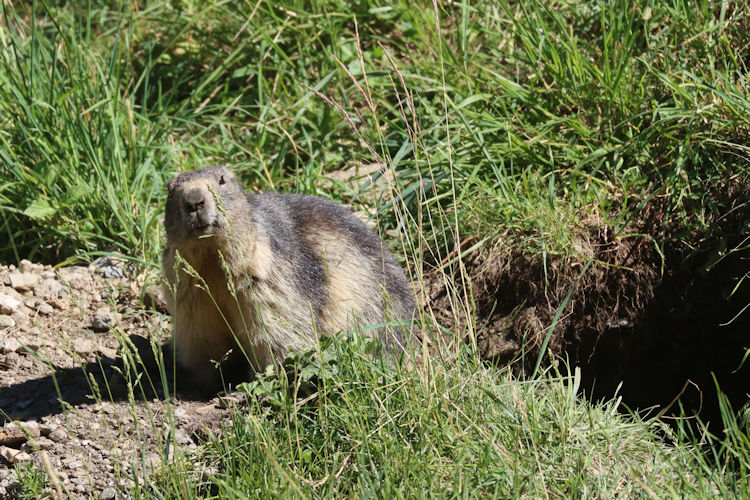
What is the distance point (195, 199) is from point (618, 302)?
2637 mm

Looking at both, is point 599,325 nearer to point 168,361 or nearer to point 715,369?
point 715,369

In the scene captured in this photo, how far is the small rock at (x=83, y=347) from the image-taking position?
173 inches

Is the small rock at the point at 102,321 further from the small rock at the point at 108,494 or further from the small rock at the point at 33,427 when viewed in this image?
the small rock at the point at 108,494

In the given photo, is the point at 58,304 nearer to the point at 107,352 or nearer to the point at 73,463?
the point at 107,352

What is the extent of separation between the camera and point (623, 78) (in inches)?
193

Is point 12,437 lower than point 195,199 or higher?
lower

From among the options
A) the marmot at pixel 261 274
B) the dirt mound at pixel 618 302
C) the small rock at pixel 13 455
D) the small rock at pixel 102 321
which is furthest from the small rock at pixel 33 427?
the dirt mound at pixel 618 302

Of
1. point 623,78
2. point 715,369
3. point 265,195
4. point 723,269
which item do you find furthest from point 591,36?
point 265,195

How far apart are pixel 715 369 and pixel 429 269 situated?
1.87 m

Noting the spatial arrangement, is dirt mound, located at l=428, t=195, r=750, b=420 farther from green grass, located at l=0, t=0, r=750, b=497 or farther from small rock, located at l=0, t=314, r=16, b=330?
small rock, located at l=0, t=314, r=16, b=330

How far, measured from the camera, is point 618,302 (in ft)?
15.9

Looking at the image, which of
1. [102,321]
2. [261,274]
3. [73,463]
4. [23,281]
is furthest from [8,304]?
[261,274]

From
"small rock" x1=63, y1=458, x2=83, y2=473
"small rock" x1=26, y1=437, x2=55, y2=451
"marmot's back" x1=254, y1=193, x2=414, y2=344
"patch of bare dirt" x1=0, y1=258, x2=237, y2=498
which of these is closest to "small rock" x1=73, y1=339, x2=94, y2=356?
"patch of bare dirt" x1=0, y1=258, x2=237, y2=498

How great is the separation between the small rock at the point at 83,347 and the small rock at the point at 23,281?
66cm
